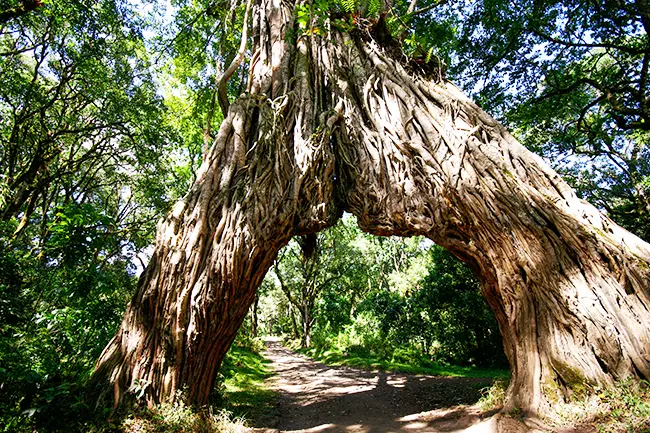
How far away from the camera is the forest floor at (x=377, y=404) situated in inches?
179

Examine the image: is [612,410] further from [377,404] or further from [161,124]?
[161,124]

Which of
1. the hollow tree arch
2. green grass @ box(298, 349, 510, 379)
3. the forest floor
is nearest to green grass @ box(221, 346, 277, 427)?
the forest floor

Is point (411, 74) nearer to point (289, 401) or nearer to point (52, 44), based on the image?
point (289, 401)

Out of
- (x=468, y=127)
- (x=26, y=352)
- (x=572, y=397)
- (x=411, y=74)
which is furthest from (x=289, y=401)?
(x=411, y=74)

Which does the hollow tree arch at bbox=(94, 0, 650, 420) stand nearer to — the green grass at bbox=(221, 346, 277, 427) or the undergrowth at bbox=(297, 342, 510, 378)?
the green grass at bbox=(221, 346, 277, 427)

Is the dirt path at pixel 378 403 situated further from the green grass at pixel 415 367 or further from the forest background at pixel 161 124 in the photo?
the forest background at pixel 161 124

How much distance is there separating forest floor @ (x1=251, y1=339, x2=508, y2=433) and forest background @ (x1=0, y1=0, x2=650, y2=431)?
110 inches

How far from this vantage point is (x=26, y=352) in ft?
11.6

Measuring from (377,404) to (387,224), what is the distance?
151 inches

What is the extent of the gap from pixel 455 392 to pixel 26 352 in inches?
273

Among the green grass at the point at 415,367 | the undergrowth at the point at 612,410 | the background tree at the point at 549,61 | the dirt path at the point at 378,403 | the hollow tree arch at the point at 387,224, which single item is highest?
the background tree at the point at 549,61

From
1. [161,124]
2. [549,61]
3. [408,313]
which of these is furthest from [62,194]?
[549,61]

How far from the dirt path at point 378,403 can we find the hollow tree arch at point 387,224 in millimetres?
1329

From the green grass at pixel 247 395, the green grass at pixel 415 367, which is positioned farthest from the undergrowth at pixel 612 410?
the green grass at pixel 415 367
